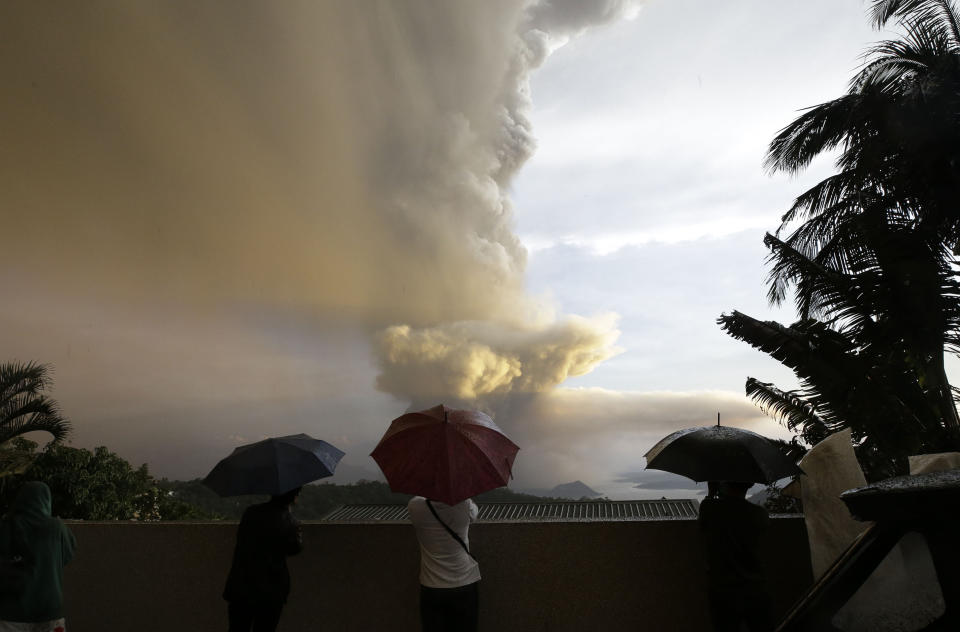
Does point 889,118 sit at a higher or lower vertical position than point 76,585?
higher

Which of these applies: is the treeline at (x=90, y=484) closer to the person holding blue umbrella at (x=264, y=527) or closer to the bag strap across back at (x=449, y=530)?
the person holding blue umbrella at (x=264, y=527)

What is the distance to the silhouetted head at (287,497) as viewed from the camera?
387 cm

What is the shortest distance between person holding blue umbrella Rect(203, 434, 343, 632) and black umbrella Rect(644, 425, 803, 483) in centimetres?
214

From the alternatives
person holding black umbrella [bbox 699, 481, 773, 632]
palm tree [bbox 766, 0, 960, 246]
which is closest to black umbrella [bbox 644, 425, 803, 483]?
person holding black umbrella [bbox 699, 481, 773, 632]

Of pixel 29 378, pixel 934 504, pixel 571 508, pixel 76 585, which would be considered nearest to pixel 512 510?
pixel 571 508

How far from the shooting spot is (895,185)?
39.2 feet

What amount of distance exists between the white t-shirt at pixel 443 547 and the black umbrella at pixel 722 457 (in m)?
1.19

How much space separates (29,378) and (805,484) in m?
16.7

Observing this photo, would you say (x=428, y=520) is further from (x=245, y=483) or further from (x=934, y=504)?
(x=934, y=504)

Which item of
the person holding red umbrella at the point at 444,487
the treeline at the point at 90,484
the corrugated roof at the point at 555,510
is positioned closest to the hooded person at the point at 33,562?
the person holding red umbrella at the point at 444,487

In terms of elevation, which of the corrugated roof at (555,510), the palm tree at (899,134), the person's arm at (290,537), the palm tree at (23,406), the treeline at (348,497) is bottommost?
the person's arm at (290,537)

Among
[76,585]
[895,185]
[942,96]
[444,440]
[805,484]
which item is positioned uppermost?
→ [942,96]

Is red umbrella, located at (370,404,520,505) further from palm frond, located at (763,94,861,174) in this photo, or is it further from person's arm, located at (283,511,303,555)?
palm frond, located at (763,94,861,174)

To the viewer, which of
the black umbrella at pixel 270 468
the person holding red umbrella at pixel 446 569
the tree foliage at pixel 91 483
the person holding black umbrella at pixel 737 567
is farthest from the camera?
the tree foliage at pixel 91 483
